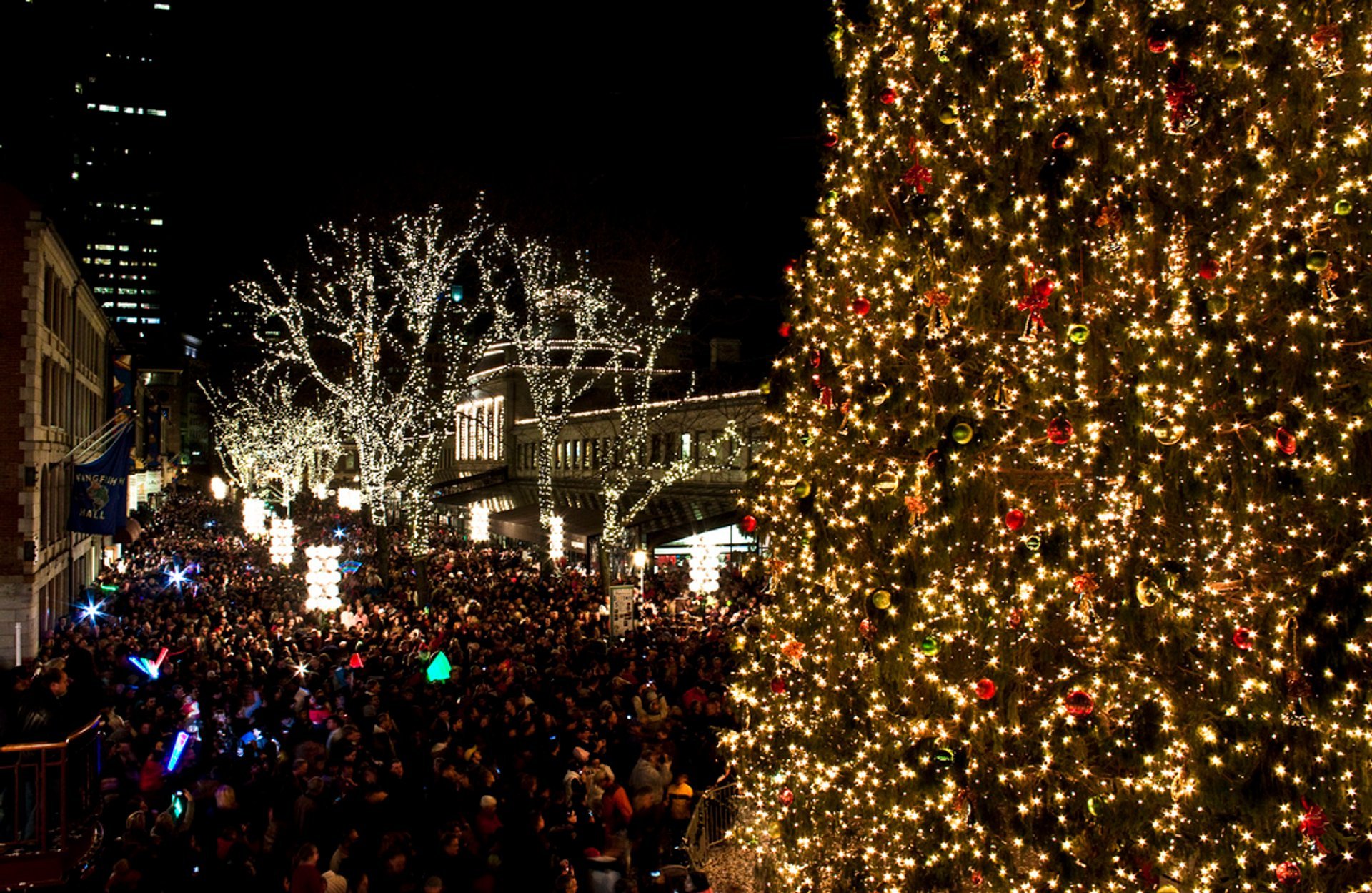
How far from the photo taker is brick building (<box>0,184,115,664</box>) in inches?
810

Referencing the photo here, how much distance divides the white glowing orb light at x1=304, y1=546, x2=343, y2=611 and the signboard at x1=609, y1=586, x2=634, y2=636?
227 inches

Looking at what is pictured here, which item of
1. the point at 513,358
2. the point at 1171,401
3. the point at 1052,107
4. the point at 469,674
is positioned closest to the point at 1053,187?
the point at 1052,107

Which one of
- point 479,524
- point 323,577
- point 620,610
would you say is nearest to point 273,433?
point 479,524

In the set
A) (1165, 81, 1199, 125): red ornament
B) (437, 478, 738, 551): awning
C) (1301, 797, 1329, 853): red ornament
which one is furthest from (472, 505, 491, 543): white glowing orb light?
(1301, 797, 1329, 853): red ornament

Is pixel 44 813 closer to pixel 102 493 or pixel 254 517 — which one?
pixel 102 493

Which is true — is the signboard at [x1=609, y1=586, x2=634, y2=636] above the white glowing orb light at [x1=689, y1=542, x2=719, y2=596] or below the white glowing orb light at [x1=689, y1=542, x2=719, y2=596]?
below

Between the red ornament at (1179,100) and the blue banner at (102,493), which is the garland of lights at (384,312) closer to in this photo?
the blue banner at (102,493)

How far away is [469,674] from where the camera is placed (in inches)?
561

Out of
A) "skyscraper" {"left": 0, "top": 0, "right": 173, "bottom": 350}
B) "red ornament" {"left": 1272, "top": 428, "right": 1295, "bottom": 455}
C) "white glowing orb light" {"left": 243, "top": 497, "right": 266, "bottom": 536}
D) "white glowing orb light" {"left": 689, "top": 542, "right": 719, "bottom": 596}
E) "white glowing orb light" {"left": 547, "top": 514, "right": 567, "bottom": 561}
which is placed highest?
"skyscraper" {"left": 0, "top": 0, "right": 173, "bottom": 350}

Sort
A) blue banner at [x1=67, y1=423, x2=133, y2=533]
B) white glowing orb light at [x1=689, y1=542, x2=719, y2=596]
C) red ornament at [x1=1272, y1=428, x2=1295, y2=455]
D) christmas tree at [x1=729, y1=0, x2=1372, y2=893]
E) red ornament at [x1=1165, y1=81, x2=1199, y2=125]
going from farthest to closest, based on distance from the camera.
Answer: blue banner at [x1=67, y1=423, x2=133, y2=533] < white glowing orb light at [x1=689, y1=542, x2=719, y2=596] < red ornament at [x1=1165, y1=81, x2=1199, y2=125] < christmas tree at [x1=729, y1=0, x2=1372, y2=893] < red ornament at [x1=1272, y1=428, x2=1295, y2=455]

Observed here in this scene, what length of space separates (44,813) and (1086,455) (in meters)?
7.47

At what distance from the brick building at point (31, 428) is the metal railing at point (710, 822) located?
16935 mm

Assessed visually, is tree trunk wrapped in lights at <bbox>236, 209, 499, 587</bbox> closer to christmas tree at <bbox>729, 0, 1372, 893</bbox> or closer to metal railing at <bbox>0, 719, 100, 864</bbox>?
metal railing at <bbox>0, 719, 100, 864</bbox>

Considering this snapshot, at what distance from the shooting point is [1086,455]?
19.0ft
